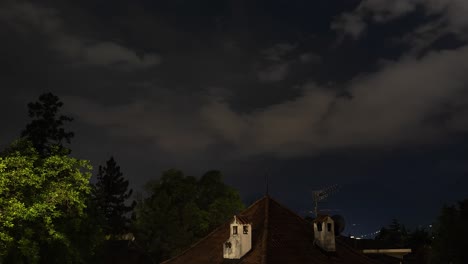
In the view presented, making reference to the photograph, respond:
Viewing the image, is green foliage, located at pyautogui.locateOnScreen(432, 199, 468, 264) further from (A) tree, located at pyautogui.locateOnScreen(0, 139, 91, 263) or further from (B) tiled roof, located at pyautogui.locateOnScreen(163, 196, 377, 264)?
(A) tree, located at pyautogui.locateOnScreen(0, 139, 91, 263)

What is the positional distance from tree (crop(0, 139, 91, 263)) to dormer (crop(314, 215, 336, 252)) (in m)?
12.7

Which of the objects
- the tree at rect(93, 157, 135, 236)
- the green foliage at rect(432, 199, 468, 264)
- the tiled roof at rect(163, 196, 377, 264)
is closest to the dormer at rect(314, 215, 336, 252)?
the tiled roof at rect(163, 196, 377, 264)

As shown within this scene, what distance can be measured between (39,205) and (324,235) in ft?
48.7

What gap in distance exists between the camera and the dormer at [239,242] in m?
28.9

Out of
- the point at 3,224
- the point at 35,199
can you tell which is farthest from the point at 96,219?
the point at 3,224

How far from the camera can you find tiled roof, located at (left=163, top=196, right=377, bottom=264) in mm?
28219

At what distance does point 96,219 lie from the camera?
1347 inches

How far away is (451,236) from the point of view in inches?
1337

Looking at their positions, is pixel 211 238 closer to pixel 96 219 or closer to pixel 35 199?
pixel 96 219

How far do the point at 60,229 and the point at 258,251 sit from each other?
34.6 feet

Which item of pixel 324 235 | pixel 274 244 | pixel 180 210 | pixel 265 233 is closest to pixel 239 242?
pixel 265 233

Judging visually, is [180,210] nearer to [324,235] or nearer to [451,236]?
[324,235]

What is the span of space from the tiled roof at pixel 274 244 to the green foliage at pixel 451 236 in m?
5.72

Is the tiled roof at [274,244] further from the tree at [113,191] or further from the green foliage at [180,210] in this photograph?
the tree at [113,191]
